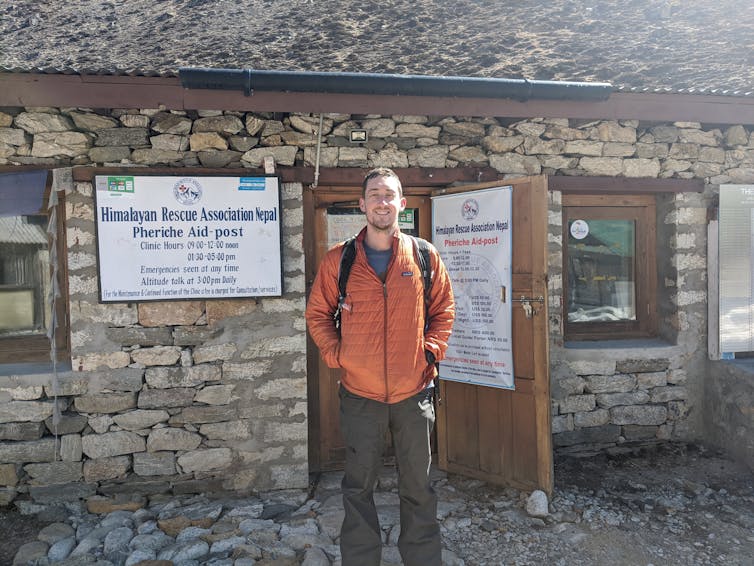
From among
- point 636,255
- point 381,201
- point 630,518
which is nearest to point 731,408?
point 636,255

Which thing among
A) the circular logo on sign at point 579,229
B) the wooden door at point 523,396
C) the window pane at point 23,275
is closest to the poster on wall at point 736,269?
the circular logo on sign at point 579,229

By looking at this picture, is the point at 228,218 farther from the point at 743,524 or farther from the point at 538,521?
the point at 743,524

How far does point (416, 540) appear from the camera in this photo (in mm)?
2916

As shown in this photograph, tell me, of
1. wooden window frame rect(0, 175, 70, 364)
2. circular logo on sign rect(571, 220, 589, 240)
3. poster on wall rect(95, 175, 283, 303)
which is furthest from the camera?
circular logo on sign rect(571, 220, 589, 240)

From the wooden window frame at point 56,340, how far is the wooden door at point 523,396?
2.89 meters

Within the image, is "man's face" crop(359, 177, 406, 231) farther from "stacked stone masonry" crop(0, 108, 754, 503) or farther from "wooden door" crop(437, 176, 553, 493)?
"stacked stone masonry" crop(0, 108, 754, 503)

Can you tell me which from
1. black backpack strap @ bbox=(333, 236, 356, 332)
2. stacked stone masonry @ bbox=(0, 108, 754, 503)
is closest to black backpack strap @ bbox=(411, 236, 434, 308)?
black backpack strap @ bbox=(333, 236, 356, 332)

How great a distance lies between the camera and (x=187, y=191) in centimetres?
406

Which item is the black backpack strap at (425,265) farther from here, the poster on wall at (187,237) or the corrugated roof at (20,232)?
the corrugated roof at (20,232)

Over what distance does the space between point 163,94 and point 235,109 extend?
47 cm

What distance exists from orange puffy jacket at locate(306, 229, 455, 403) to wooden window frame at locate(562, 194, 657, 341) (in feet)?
8.34

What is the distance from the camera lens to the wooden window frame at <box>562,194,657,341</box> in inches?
196

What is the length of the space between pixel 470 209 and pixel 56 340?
317 cm

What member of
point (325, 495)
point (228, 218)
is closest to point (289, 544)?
point (325, 495)
